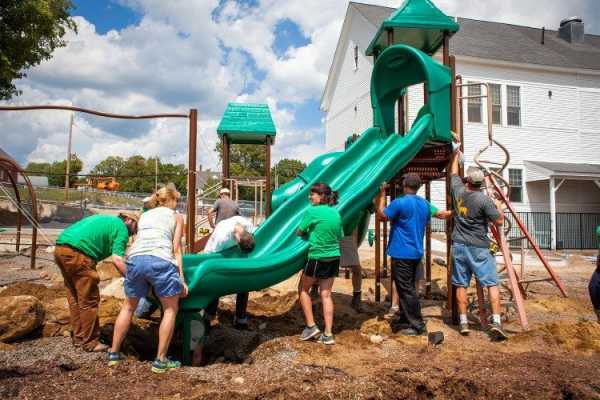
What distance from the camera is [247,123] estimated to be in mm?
9758

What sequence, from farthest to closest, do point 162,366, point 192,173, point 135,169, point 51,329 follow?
point 135,169
point 192,173
point 51,329
point 162,366

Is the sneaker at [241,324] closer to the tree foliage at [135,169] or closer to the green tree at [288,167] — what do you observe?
the tree foliage at [135,169]

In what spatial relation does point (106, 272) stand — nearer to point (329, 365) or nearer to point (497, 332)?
point (329, 365)

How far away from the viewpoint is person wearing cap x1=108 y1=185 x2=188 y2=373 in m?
3.58

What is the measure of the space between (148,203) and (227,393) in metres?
1.92

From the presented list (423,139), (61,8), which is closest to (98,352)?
(423,139)

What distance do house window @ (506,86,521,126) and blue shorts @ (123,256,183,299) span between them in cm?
1856

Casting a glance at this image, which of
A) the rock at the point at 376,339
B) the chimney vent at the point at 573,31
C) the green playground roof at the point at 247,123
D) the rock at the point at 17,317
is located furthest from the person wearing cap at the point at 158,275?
the chimney vent at the point at 573,31

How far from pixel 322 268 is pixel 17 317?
3.02 m

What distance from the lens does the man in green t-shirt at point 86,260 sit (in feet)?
13.2

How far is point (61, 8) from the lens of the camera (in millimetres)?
15938

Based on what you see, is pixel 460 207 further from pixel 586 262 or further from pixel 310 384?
pixel 586 262

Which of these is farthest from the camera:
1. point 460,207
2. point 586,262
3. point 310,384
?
point 586,262

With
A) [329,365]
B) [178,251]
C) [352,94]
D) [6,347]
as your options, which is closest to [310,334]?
[329,365]
